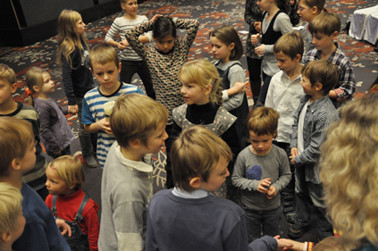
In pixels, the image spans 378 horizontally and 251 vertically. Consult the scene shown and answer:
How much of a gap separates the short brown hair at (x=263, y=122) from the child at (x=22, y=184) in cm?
128

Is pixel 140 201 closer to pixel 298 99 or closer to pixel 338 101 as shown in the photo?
pixel 298 99

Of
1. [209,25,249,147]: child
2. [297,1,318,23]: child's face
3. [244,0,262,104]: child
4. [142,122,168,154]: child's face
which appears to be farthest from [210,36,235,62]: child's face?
[142,122,168,154]: child's face

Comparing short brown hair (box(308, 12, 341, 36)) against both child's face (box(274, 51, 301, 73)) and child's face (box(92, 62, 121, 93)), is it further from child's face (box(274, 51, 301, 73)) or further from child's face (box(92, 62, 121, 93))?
child's face (box(92, 62, 121, 93))

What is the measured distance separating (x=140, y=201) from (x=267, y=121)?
3.26ft

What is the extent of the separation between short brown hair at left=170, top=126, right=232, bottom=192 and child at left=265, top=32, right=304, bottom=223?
55.1 inches

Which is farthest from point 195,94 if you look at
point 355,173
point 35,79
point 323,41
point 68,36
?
point 68,36

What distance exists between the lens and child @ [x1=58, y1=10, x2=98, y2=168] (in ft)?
10.9

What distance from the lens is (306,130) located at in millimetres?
2307

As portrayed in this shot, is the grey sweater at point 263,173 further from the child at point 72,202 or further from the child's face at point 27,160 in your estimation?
the child's face at point 27,160

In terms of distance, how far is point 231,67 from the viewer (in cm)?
270

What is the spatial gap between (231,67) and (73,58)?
1.64 m

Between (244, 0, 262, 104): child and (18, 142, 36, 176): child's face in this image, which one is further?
(244, 0, 262, 104): child

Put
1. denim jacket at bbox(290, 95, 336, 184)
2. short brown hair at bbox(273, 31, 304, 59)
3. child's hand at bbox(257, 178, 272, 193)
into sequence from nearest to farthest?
child's hand at bbox(257, 178, 272, 193), denim jacket at bbox(290, 95, 336, 184), short brown hair at bbox(273, 31, 304, 59)

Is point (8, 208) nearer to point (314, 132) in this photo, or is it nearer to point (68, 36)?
point (314, 132)
